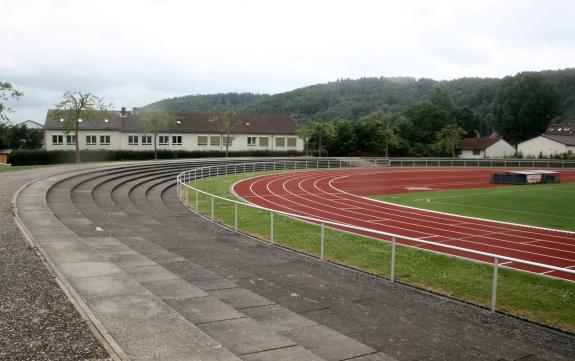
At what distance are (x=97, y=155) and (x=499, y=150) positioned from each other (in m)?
68.3

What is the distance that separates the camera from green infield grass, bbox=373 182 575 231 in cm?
2166

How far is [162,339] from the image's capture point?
6035 millimetres

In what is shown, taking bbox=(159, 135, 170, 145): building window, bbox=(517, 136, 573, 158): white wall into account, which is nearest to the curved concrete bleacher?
bbox=(159, 135, 170, 145): building window

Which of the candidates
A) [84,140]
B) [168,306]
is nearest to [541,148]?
[84,140]

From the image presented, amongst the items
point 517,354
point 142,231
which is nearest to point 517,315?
point 517,354

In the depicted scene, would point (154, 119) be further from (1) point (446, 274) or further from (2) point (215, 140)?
(1) point (446, 274)

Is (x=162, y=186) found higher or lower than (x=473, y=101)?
lower

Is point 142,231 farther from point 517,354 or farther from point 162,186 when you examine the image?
point 162,186

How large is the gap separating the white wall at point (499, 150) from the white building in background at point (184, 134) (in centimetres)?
3587

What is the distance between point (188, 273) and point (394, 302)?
161 inches

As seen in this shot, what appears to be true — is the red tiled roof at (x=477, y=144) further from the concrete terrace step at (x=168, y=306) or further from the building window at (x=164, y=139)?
the concrete terrace step at (x=168, y=306)

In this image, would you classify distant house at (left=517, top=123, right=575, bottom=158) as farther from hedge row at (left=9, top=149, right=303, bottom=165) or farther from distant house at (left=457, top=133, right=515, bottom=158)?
hedge row at (left=9, top=149, right=303, bottom=165)

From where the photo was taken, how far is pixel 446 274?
10891 millimetres

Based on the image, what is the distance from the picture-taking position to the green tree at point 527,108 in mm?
96500
